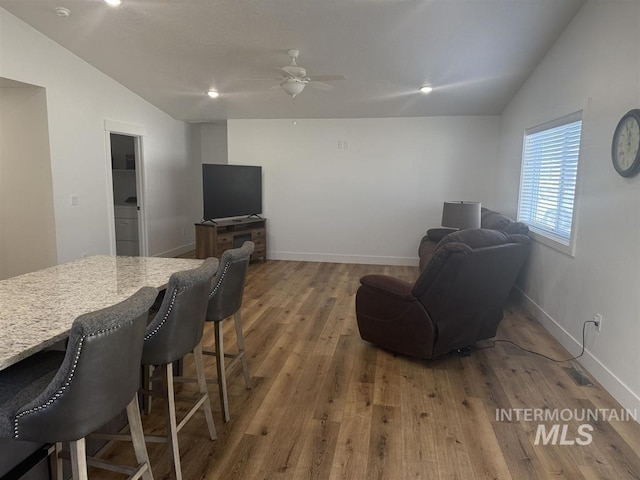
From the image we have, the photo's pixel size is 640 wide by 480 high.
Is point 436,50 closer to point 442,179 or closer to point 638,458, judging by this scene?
point 442,179

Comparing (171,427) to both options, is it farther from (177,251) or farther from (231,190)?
(177,251)

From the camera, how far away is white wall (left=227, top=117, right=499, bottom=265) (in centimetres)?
663

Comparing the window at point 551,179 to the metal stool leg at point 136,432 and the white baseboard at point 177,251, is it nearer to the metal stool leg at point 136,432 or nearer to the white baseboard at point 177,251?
the metal stool leg at point 136,432

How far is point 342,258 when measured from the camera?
720cm

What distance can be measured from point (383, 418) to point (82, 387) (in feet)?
5.88

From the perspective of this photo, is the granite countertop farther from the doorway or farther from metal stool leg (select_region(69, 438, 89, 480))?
the doorway

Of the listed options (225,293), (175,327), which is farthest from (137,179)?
(175,327)

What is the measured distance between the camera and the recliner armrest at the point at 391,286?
125 inches

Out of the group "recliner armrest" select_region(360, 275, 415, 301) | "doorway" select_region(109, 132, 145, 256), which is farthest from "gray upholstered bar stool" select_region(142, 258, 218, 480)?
"doorway" select_region(109, 132, 145, 256)

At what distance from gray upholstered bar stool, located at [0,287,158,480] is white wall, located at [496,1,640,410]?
2830 mm

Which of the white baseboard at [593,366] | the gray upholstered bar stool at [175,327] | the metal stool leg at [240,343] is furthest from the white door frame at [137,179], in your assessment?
the white baseboard at [593,366]

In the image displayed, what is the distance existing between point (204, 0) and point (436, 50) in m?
2.36

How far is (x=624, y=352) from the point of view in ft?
8.91

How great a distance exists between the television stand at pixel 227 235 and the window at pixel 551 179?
394cm
